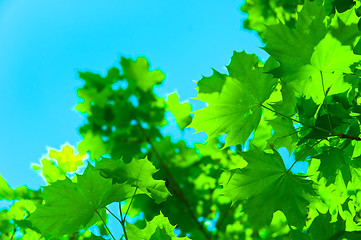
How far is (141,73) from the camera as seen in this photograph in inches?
145

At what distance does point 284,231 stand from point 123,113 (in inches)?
75.5

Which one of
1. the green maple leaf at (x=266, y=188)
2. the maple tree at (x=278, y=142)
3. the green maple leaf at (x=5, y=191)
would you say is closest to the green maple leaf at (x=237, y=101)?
the maple tree at (x=278, y=142)

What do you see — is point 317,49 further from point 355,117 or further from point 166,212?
point 166,212

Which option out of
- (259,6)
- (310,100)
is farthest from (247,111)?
(259,6)

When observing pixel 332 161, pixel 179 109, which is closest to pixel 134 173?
pixel 332 161

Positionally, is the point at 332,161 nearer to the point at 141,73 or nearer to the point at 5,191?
the point at 5,191

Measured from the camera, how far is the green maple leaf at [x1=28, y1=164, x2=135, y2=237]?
130 centimetres

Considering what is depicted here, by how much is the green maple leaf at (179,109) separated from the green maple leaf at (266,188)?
70.7 inches

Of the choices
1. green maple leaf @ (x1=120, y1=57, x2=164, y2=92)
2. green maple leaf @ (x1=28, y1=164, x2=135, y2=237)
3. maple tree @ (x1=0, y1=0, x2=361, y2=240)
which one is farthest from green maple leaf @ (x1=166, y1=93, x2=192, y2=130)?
green maple leaf @ (x1=28, y1=164, x2=135, y2=237)

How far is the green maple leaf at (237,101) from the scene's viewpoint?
1.31m

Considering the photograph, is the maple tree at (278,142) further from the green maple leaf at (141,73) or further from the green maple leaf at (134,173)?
the green maple leaf at (141,73)

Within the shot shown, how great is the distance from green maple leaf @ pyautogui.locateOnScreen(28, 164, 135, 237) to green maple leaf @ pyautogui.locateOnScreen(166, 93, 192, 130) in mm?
1740

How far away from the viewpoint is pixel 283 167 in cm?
128

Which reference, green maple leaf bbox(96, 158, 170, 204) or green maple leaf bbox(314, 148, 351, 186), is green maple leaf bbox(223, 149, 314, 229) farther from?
green maple leaf bbox(96, 158, 170, 204)
